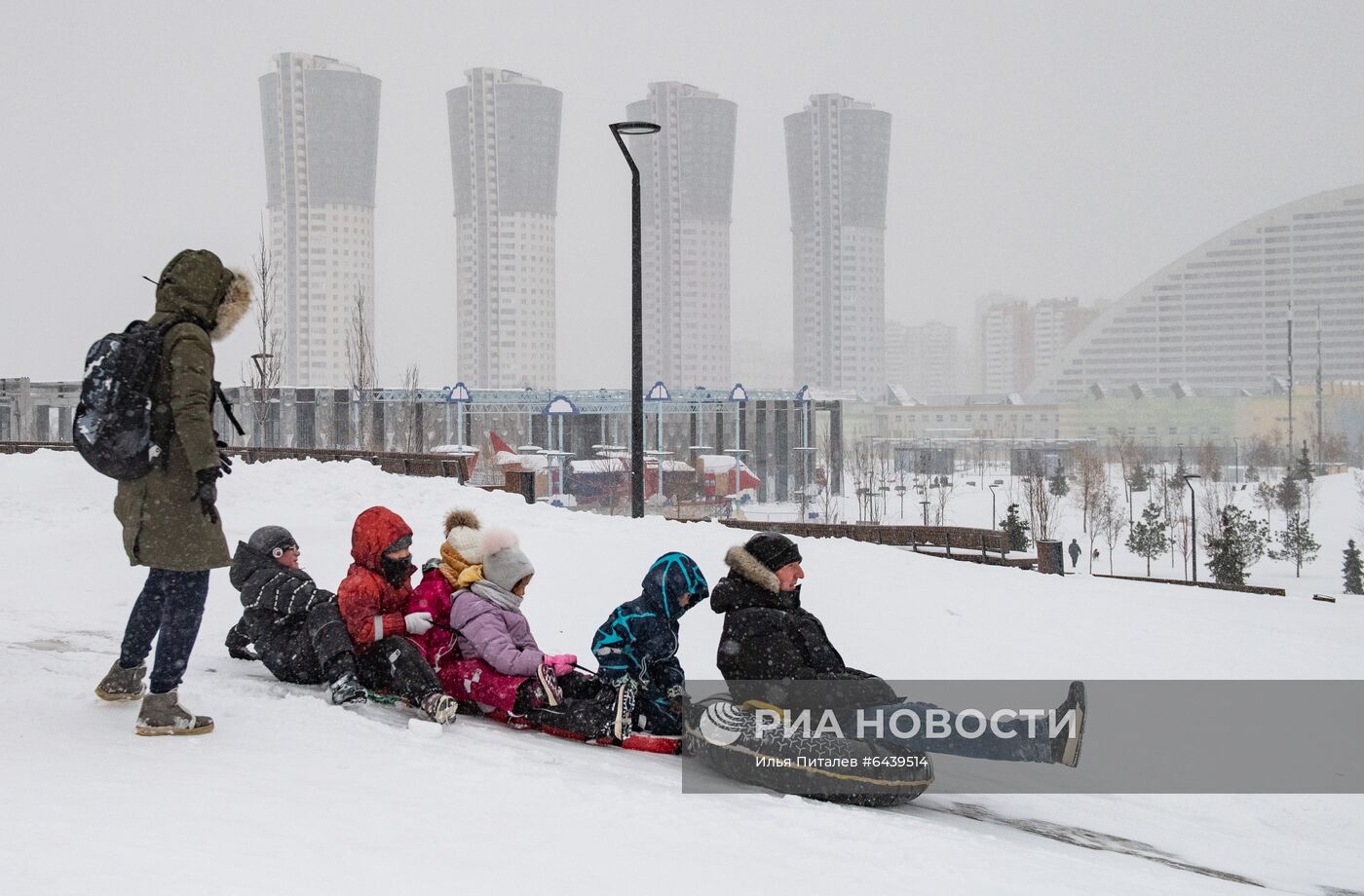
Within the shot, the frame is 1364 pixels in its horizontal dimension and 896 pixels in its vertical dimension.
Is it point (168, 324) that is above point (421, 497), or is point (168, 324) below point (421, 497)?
above

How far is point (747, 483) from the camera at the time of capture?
53.7 m

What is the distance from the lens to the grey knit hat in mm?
5684

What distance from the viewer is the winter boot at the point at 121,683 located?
4.84 metres

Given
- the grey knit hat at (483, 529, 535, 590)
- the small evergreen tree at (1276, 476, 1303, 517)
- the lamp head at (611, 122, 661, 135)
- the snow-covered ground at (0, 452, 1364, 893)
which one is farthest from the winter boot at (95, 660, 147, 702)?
the small evergreen tree at (1276, 476, 1303, 517)

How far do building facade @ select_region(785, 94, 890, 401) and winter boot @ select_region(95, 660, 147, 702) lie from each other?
161m

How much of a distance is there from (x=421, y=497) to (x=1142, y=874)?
9.81 m

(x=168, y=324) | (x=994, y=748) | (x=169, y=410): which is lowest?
(x=994, y=748)

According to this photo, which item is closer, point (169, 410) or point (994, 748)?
point (169, 410)

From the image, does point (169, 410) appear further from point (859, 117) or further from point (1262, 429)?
point (859, 117)

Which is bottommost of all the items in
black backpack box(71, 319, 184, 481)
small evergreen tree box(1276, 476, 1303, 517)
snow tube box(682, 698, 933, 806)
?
small evergreen tree box(1276, 476, 1303, 517)

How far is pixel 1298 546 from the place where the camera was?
44.9 m

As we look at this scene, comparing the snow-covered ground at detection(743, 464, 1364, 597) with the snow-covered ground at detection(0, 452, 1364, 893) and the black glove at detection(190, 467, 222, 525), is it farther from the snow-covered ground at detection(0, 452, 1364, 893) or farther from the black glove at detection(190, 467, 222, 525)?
the black glove at detection(190, 467, 222, 525)

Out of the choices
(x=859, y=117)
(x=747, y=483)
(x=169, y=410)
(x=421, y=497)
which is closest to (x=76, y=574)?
(x=421, y=497)

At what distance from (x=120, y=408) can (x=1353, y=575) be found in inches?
1671
